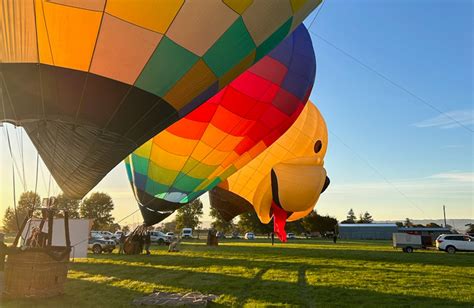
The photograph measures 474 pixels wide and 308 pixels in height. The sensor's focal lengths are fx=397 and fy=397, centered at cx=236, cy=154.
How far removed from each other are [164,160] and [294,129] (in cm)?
737

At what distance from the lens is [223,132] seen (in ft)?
A: 37.3

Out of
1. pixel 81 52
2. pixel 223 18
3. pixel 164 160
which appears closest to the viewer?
pixel 81 52

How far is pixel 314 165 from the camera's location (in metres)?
17.0

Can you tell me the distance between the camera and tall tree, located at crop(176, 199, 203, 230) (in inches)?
3142

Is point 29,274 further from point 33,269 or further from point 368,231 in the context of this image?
point 368,231

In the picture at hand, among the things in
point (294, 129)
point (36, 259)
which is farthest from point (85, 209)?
point (36, 259)

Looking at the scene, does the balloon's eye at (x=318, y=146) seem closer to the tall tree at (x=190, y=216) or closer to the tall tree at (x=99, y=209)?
the tall tree at (x=190, y=216)

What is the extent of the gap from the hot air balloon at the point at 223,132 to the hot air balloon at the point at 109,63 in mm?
3866

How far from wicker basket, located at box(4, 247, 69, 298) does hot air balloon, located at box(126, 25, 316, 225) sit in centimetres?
469

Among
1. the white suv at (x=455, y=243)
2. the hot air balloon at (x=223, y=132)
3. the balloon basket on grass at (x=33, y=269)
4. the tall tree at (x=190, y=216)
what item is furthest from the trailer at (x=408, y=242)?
the tall tree at (x=190, y=216)

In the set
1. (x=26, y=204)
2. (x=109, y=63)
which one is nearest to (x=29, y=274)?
(x=26, y=204)

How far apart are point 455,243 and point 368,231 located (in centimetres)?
4127

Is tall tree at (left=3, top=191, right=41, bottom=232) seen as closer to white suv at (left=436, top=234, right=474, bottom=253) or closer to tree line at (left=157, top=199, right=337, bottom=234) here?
white suv at (left=436, top=234, right=474, bottom=253)

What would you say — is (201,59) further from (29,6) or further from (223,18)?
(29,6)
